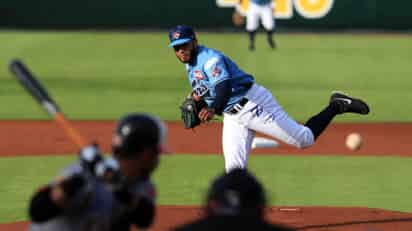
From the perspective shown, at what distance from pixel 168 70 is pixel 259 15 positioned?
5219 mm

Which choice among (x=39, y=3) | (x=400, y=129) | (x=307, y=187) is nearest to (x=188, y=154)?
(x=307, y=187)

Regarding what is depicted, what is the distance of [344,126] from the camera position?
640 inches

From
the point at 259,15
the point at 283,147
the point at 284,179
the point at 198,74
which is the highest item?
the point at 198,74

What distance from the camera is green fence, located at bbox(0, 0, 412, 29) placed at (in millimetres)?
32062

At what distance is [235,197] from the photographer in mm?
3953

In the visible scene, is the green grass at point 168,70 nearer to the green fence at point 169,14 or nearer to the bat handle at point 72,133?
the green fence at point 169,14

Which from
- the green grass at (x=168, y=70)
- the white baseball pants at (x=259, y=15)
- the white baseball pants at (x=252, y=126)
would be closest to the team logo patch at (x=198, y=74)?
the white baseball pants at (x=252, y=126)

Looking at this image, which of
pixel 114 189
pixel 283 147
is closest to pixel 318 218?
pixel 283 147

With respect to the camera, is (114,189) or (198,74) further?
(198,74)

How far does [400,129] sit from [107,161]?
38.4 feet

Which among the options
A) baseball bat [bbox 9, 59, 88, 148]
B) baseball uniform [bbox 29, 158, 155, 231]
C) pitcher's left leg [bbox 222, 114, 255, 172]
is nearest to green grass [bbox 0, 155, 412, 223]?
pitcher's left leg [bbox 222, 114, 255, 172]

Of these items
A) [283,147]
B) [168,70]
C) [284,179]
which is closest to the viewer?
[284,179]

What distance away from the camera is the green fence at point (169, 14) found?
32062mm

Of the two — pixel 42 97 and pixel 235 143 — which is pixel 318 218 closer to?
pixel 235 143
